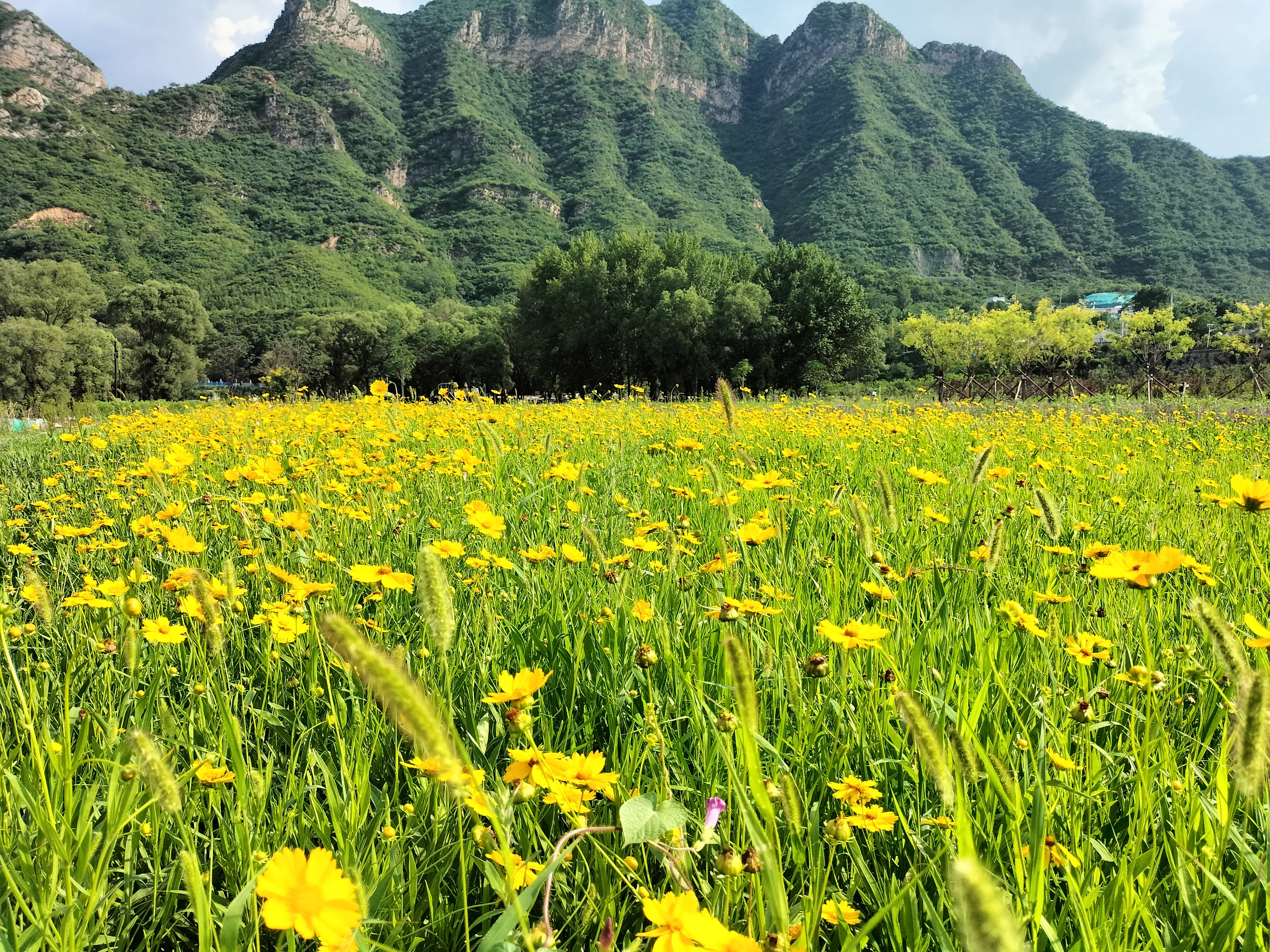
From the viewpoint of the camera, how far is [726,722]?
2.77 feet

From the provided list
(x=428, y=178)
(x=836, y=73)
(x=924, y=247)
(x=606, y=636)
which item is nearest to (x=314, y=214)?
(x=428, y=178)

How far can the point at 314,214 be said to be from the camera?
86.6m

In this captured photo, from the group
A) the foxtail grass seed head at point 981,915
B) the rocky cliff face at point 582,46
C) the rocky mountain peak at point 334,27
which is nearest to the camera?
the foxtail grass seed head at point 981,915

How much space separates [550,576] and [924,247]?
310ft

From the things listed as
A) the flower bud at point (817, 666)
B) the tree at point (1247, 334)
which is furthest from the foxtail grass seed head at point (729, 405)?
the tree at point (1247, 334)

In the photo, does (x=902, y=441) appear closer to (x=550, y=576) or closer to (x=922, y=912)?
(x=550, y=576)

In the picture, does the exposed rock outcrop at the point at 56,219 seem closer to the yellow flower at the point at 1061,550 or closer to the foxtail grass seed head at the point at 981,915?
the yellow flower at the point at 1061,550

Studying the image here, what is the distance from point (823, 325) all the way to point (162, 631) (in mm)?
29058

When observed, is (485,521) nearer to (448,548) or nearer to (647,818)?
(448,548)

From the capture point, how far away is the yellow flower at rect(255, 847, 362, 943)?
0.50m

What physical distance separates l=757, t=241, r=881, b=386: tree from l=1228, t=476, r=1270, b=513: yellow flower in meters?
27.1

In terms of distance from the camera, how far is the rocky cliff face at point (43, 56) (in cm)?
10300

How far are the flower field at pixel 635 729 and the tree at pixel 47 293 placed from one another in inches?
1912

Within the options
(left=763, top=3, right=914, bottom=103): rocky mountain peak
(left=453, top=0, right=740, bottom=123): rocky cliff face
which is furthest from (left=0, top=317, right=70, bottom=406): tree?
(left=763, top=3, right=914, bottom=103): rocky mountain peak
